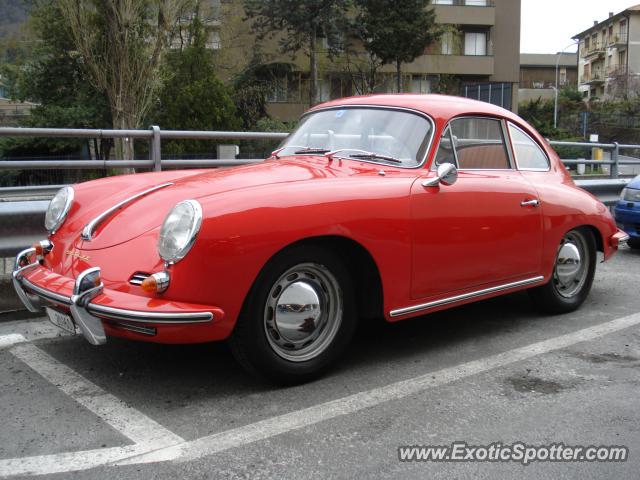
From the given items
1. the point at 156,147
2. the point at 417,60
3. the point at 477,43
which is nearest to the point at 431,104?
the point at 156,147

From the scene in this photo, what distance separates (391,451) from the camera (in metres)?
2.74

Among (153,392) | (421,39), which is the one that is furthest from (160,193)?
(421,39)

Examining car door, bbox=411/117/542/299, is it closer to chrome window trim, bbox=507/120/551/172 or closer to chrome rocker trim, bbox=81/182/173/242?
chrome window trim, bbox=507/120/551/172

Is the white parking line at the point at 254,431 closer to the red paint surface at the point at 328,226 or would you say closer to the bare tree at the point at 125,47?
the red paint surface at the point at 328,226

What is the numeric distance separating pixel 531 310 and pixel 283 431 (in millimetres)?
Answer: 2839

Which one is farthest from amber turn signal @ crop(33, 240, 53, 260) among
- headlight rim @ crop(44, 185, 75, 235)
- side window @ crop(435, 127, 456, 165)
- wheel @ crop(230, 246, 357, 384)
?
side window @ crop(435, 127, 456, 165)

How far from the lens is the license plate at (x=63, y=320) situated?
3.29m

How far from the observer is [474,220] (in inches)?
159

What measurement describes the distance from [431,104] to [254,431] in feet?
7.89

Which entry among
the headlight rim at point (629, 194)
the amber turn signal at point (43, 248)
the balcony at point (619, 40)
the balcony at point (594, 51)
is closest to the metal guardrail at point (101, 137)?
the amber turn signal at point (43, 248)

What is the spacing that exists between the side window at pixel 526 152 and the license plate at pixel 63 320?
3151 millimetres

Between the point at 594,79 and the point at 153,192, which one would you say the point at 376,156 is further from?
the point at 594,79

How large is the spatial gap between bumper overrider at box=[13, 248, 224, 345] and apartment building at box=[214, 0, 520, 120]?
30750 millimetres

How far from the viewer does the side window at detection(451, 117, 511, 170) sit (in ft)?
14.1
